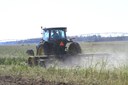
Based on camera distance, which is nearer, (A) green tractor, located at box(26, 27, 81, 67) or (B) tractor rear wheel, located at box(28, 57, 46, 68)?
(B) tractor rear wheel, located at box(28, 57, 46, 68)

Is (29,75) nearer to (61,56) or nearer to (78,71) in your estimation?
(78,71)

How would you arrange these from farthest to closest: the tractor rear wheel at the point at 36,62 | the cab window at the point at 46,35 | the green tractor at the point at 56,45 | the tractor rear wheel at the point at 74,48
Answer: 1. the cab window at the point at 46,35
2. the tractor rear wheel at the point at 74,48
3. the green tractor at the point at 56,45
4. the tractor rear wheel at the point at 36,62

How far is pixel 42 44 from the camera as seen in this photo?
65.7 ft

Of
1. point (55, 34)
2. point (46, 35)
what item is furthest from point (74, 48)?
point (46, 35)

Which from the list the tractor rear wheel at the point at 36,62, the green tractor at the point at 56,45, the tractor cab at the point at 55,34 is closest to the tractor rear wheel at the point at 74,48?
the green tractor at the point at 56,45

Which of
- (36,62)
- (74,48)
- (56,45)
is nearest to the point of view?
(36,62)

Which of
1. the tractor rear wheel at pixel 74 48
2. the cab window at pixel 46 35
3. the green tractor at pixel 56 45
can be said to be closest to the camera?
the green tractor at pixel 56 45

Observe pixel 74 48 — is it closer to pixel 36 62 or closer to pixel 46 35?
pixel 46 35

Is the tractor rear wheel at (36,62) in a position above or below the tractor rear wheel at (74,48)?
below

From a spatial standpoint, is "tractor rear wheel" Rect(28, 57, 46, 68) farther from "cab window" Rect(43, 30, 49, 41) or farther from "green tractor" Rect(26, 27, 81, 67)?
"cab window" Rect(43, 30, 49, 41)

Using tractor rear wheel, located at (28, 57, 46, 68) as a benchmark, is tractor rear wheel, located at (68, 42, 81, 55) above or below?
above

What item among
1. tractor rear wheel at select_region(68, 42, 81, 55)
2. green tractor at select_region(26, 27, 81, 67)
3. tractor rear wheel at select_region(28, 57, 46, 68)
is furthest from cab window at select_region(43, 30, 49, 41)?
tractor rear wheel at select_region(28, 57, 46, 68)

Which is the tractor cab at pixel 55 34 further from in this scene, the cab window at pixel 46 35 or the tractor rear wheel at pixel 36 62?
the tractor rear wheel at pixel 36 62

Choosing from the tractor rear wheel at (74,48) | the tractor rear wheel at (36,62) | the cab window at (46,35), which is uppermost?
the cab window at (46,35)
